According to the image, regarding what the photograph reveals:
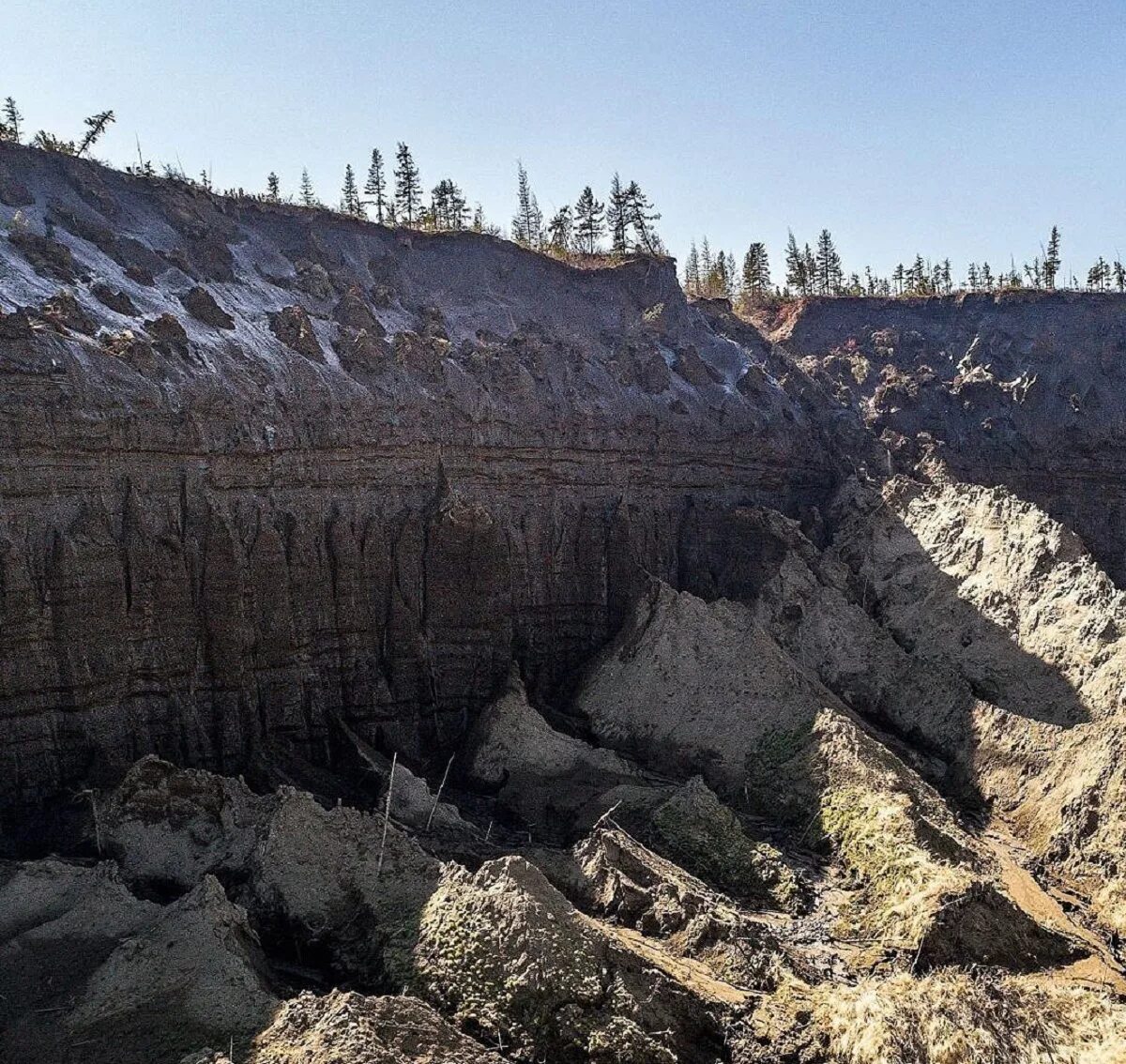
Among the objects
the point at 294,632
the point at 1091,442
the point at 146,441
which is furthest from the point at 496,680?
the point at 1091,442

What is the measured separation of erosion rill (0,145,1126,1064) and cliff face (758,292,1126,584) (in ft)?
18.3

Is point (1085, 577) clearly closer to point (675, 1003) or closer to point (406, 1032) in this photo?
point (675, 1003)

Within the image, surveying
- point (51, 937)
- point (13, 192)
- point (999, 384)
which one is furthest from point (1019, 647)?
point (13, 192)

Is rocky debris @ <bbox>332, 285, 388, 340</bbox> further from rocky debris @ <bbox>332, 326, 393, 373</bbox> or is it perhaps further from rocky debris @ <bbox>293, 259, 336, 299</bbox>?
rocky debris @ <bbox>332, 326, 393, 373</bbox>

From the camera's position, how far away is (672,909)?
13.6m

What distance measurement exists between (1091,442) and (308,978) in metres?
35.0

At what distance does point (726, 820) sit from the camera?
1664cm

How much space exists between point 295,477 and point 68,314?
5.22 metres

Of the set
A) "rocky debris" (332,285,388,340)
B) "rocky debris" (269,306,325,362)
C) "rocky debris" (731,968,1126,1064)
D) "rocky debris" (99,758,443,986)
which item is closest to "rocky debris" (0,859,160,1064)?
"rocky debris" (99,758,443,986)

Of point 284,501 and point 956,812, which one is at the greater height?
point 284,501

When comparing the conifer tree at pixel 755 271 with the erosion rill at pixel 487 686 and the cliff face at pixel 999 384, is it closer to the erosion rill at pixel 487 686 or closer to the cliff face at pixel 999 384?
the cliff face at pixel 999 384

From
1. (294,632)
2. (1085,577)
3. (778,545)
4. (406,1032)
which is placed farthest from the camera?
(778,545)

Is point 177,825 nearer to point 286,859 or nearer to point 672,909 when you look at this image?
point 286,859

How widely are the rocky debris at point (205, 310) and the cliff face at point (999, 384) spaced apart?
22.7 metres
